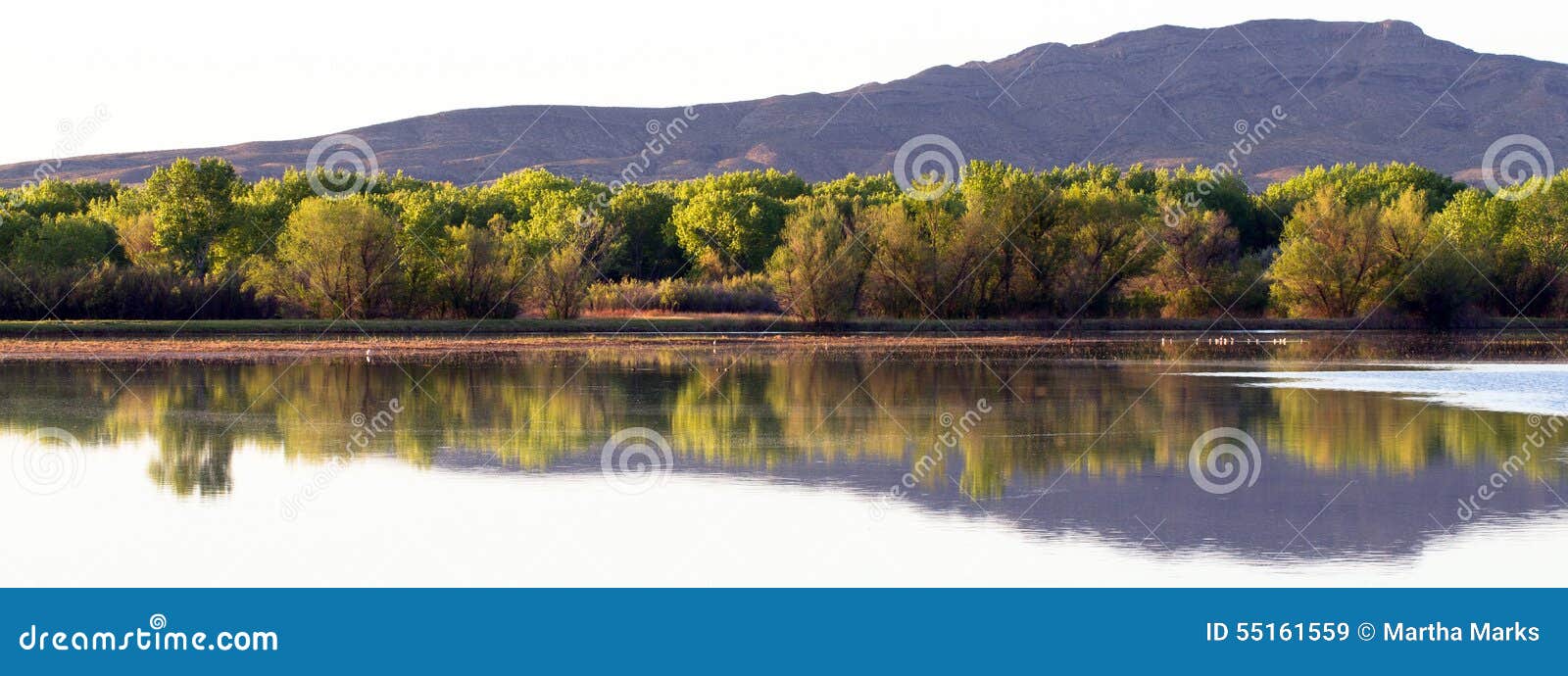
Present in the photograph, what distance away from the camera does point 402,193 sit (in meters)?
125

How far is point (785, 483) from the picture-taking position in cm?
1834

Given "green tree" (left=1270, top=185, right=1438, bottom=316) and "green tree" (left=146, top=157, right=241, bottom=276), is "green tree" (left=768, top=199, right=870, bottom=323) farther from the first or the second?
"green tree" (left=146, top=157, right=241, bottom=276)

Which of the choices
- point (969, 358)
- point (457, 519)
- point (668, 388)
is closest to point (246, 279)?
point (969, 358)

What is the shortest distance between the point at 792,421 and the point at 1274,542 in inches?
474

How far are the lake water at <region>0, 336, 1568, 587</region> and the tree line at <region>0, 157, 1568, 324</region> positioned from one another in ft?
113

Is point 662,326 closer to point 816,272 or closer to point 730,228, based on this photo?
point 816,272

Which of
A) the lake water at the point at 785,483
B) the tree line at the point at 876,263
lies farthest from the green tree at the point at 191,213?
the lake water at the point at 785,483

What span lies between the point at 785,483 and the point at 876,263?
53.9m

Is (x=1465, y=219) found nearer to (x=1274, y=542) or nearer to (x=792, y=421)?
(x=792, y=421)

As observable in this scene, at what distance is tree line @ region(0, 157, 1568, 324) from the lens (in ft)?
224

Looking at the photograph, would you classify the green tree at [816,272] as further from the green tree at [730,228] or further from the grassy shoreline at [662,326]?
the green tree at [730,228]

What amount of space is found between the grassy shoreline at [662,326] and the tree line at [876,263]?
187 centimetres

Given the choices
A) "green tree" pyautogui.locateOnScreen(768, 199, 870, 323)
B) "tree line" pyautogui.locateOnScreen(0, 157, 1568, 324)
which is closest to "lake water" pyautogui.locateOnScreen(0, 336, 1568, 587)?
"green tree" pyautogui.locateOnScreen(768, 199, 870, 323)

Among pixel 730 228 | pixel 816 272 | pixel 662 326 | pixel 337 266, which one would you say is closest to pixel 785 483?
pixel 816 272
